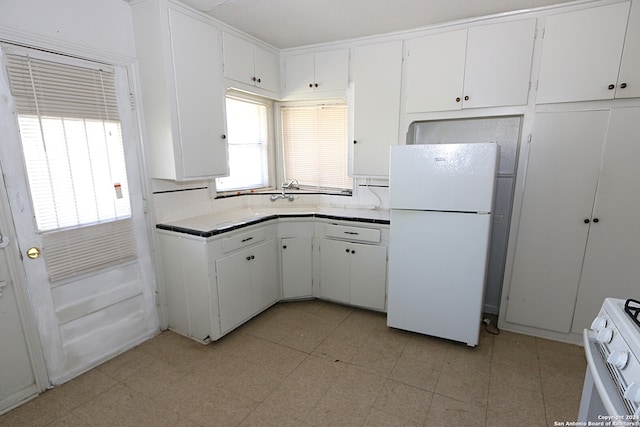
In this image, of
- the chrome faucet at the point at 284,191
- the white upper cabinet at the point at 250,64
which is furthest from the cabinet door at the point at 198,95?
the chrome faucet at the point at 284,191

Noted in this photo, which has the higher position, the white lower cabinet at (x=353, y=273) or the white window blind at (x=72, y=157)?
the white window blind at (x=72, y=157)

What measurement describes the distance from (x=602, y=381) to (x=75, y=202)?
8.56ft

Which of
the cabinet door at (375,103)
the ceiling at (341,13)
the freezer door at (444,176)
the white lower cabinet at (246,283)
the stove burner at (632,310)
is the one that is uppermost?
the ceiling at (341,13)

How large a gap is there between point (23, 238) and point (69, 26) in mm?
1263

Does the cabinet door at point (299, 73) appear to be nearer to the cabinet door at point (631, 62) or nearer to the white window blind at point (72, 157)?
the white window blind at point (72, 157)

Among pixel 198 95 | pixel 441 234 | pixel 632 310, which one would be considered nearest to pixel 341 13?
pixel 198 95

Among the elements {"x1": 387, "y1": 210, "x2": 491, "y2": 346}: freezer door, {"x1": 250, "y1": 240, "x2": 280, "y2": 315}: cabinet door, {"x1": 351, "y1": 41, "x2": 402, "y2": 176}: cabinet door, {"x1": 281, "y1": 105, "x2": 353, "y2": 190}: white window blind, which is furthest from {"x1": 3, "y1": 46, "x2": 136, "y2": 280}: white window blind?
{"x1": 387, "y1": 210, "x2": 491, "y2": 346}: freezer door

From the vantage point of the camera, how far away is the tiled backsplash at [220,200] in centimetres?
246

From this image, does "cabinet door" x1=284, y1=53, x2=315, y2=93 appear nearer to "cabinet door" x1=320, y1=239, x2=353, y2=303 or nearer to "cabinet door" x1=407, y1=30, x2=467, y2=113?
"cabinet door" x1=407, y1=30, x2=467, y2=113

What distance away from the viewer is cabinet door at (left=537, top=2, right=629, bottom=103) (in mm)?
1973

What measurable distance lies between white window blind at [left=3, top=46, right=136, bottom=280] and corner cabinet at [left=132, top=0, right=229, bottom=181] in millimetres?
231

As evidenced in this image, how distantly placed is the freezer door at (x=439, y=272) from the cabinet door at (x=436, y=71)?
37.5 inches

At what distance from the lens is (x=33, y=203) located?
177 centimetres

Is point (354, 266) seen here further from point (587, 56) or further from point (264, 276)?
point (587, 56)
